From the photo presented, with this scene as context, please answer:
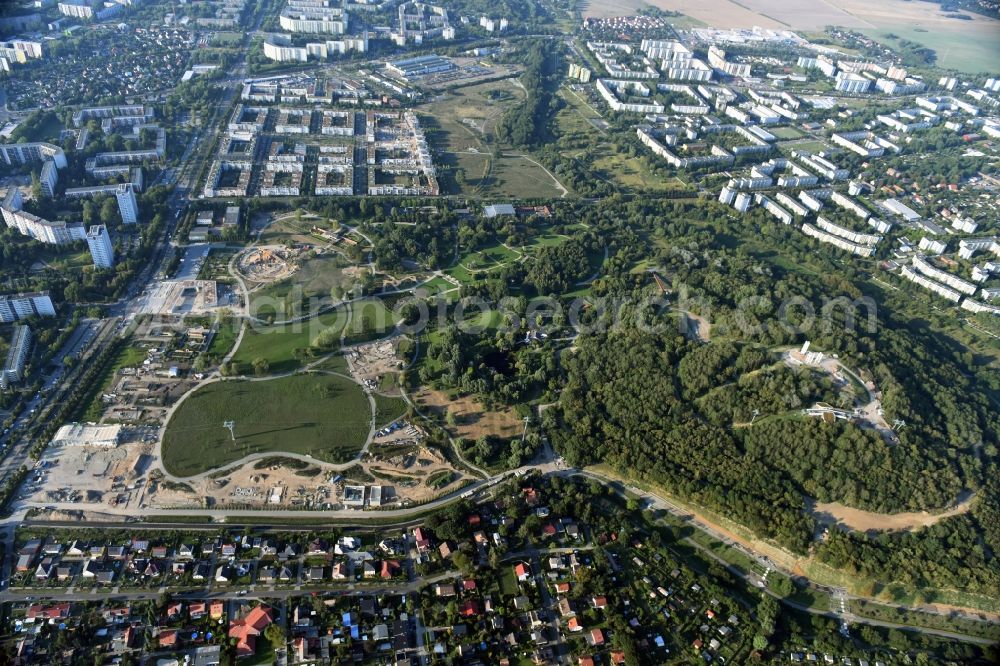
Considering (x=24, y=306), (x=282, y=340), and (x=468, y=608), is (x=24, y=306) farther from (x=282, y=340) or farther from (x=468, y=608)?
(x=468, y=608)

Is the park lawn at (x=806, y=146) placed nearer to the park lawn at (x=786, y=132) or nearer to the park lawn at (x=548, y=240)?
the park lawn at (x=786, y=132)

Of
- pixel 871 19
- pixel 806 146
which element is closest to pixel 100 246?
pixel 806 146

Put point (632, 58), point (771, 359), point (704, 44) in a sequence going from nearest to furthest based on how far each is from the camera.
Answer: point (771, 359), point (632, 58), point (704, 44)

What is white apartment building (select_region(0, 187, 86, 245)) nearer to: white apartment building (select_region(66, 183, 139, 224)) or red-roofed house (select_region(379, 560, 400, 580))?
white apartment building (select_region(66, 183, 139, 224))

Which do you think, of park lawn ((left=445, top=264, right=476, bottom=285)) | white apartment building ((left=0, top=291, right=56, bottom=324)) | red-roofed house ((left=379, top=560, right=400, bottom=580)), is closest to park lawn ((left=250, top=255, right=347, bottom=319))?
park lawn ((left=445, top=264, right=476, bottom=285))

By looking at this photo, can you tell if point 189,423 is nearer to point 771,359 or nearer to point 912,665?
point 771,359

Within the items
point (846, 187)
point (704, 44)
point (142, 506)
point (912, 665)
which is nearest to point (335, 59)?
point (704, 44)

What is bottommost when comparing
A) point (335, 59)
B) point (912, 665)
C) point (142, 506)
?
point (912, 665)
